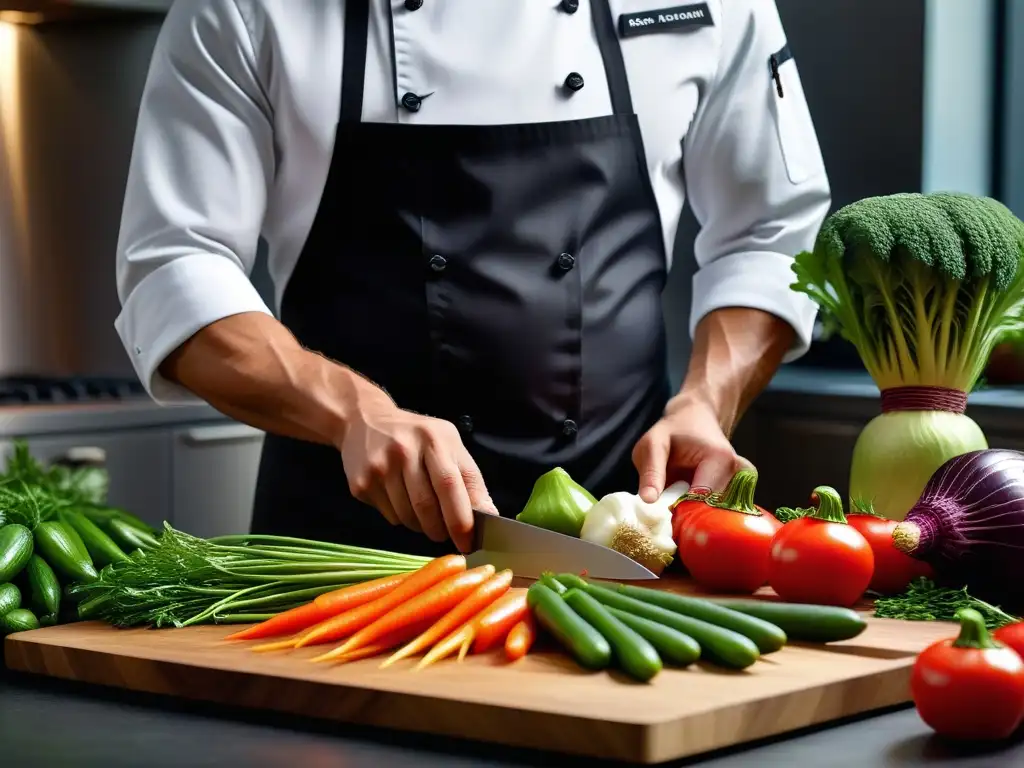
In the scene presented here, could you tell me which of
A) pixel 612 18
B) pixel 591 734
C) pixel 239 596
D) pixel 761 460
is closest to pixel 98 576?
pixel 239 596

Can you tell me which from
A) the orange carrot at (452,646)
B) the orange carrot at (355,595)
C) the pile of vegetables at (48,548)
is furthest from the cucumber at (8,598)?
the orange carrot at (452,646)

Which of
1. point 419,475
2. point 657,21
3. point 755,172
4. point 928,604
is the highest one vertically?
point 657,21

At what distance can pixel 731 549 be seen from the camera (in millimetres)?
1455

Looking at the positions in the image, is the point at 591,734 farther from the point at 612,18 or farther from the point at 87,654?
the point at 612,18

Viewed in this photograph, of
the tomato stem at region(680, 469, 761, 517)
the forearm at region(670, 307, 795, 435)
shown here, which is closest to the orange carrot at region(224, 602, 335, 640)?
the tomato stem at region(680, 469, 761, 517)

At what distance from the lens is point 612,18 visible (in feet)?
6.14

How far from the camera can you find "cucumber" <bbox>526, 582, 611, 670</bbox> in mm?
1144

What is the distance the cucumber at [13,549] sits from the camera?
1331 mm

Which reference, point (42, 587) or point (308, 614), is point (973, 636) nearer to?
point (308, 614)

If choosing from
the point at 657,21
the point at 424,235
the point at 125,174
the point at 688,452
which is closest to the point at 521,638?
the point at 688,452

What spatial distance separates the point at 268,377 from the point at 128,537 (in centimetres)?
24

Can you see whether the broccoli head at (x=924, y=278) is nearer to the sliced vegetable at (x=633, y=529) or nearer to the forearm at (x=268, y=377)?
the sliced vegetable at (x=633, y=529)

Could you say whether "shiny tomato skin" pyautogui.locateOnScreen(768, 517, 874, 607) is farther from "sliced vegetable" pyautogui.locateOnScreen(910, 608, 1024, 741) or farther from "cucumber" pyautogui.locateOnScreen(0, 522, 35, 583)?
"cucumber" pyautogui.locateOnScreen(0, 522, 35, 583)

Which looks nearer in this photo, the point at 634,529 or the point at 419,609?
the point at 419,609
